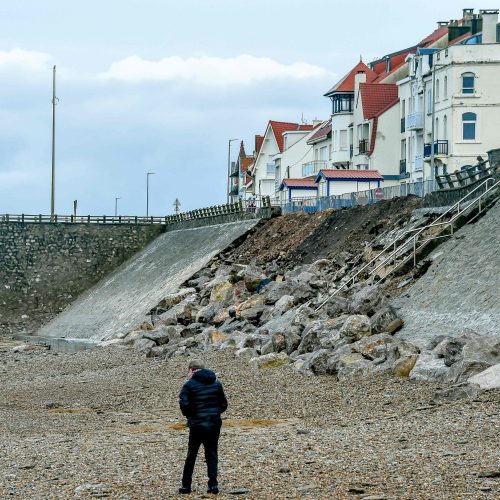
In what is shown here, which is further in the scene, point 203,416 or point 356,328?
point 356,328

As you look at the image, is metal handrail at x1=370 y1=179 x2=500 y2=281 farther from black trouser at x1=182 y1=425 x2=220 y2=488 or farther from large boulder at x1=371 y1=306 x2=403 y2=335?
black trouser at x1=182 y1=425 x2=220 y2=488

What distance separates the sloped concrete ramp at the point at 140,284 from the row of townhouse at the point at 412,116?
6.73 meters

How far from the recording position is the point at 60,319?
63.6 metres

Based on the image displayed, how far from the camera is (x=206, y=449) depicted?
14.8 meters

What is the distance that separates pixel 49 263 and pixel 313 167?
27629mm

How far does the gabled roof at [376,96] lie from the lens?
7875 centimetres

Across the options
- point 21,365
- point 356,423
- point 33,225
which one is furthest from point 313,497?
point 33,225

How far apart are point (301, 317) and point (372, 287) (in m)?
2.13

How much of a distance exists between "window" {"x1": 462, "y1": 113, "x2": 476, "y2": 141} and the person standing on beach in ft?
175

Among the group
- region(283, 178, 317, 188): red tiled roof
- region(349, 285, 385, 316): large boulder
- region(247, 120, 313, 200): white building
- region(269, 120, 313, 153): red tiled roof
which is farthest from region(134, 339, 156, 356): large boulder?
region(269, 120, 313, 153): red tiled roof

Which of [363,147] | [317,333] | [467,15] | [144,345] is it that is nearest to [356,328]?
[317,333]

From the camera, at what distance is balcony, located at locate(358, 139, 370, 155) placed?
78125 millimetres

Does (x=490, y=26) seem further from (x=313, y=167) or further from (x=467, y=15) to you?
(x=313, y=167)

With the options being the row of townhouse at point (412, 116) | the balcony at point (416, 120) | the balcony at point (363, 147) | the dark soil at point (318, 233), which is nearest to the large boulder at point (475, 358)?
the dark soil at point (318, 233)
